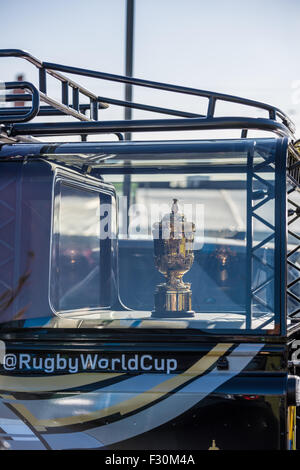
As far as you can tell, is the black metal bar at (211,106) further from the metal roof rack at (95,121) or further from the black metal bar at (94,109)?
the black metal bar at (94,109)

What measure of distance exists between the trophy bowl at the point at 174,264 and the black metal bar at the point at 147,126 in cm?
43

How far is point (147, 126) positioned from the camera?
13.3 ft

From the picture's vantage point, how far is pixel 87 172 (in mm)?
4500

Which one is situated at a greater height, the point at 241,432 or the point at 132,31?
the point at 132,31

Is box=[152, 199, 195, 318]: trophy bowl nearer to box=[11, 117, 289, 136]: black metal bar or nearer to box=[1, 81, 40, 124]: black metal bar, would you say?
box=[11, 117, 289, 136]: black metal bar

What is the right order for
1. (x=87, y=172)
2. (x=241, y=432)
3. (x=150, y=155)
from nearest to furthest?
(x=241, y=432), (x=150, y=155), (x=87, y=172)

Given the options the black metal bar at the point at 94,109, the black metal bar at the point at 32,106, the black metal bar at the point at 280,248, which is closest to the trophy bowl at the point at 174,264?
the black metal bar at the point at 280,248

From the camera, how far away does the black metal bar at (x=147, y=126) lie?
13.0 feet

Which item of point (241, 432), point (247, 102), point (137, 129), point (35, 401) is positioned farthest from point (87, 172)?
point (241, 432)

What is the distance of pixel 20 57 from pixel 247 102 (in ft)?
4.26

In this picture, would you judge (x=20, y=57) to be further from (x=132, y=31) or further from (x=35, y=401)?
(x=132, y=31)

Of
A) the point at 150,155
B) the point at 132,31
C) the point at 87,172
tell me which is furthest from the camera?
the point at 132,31

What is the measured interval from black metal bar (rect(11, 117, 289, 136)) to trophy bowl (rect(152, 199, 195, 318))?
0.43 m

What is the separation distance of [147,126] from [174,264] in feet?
2.57
